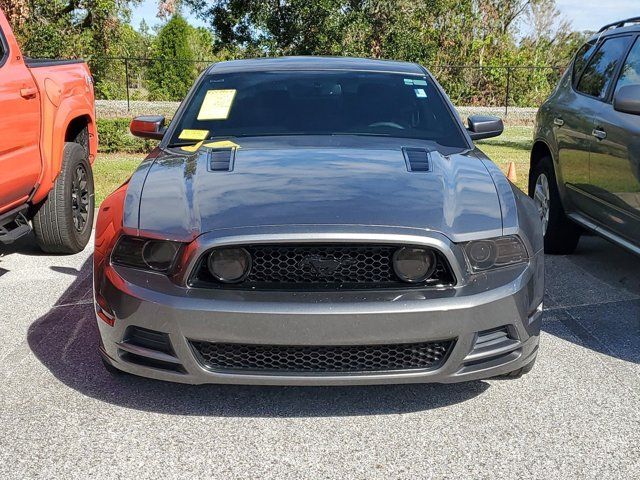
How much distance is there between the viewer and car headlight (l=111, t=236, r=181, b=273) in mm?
2988

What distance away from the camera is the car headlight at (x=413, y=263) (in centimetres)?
295

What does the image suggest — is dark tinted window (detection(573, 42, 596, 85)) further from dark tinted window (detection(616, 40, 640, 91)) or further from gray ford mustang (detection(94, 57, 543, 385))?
gray ford mustang (detection(94, 57, 543, 385))

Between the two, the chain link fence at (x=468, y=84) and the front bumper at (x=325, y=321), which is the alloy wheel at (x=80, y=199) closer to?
the front bumper at (x=325, y=321)

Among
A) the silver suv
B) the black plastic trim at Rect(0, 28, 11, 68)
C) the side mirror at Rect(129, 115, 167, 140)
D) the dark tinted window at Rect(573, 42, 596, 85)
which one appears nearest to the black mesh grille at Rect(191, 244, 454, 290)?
the side mirror at Rect(129, 115, 167, 140)

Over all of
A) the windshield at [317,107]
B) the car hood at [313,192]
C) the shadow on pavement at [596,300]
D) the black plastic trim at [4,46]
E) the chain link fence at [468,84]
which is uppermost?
the black plastic trim at [4,46]

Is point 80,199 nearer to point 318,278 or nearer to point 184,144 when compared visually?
point 184,144

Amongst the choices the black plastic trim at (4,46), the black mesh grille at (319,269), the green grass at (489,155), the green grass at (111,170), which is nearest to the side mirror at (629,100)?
the black mesh grille at (319,269)

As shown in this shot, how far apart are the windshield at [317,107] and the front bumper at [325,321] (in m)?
1.41

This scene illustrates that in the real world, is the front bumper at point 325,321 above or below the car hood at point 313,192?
below

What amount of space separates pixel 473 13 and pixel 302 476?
2122 cm

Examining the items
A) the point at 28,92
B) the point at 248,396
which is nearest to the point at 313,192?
the point at 248,396

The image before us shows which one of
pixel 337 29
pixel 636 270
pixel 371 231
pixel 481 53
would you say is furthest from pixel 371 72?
pixel 481 53

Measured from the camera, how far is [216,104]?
4484 mm

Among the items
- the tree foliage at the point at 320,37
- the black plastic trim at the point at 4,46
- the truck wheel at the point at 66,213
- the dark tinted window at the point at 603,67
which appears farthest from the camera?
the tree foliage at the point at 320,37
